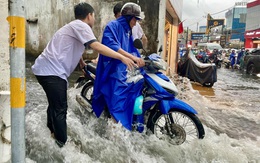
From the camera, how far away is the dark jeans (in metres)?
2.64

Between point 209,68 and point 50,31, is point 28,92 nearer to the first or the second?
point 50,31

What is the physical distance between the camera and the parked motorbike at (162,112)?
305 centimetres

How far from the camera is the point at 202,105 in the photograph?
20.7ft

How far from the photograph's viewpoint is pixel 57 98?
2674mm

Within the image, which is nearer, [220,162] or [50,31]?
[220,162]

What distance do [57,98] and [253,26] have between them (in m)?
42.4

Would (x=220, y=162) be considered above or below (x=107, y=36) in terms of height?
below

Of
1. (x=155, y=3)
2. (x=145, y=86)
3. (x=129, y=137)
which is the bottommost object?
(x=129, y=137)

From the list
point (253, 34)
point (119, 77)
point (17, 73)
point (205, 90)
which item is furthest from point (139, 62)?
point (253, 34)

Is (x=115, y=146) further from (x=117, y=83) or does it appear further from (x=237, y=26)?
(x=237, y=26)

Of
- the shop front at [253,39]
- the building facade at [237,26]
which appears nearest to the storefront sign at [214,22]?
the building facade at [237,26]

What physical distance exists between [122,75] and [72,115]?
4.80 feet

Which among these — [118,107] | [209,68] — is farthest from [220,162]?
[209,68]

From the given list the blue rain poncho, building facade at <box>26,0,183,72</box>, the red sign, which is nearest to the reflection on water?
building facade at <box>26,0,183,72</box>
